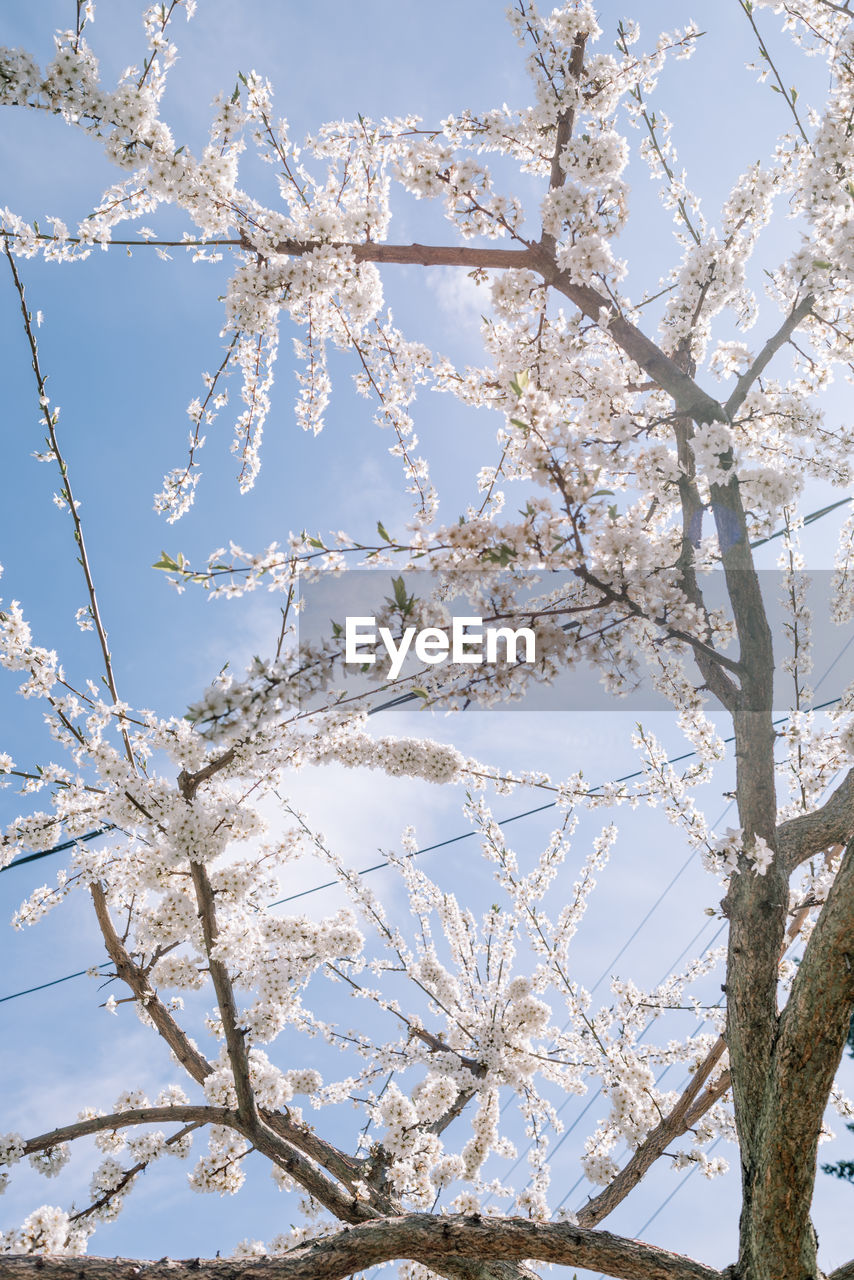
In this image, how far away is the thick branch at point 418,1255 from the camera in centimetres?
269

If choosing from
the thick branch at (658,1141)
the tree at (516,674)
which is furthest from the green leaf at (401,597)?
the thick branch at (658,1141)

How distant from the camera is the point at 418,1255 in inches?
114

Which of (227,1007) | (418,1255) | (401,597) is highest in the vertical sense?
(401,597)

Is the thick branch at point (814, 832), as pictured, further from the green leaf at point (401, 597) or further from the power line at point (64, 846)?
the power line at point (64, 846)

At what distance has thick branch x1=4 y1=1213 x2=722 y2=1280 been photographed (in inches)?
106

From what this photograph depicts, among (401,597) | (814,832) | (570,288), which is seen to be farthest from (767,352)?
(401,597)

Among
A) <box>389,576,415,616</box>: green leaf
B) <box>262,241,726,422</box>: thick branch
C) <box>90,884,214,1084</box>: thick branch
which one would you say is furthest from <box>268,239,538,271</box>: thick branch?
<box>90,884,214,1084</box>: thick branch

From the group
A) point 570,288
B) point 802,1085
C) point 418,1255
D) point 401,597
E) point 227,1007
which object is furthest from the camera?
point 570,288

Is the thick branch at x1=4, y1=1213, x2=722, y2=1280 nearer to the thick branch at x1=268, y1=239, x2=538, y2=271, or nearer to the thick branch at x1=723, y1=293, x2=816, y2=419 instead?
the thick branch at x1=723, y1=293, x2=816, y2=419

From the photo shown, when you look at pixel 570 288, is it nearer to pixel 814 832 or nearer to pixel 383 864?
pixel 814 832

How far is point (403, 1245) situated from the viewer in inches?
112

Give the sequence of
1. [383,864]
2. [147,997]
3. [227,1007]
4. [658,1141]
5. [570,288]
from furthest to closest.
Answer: [383,864] → [147,997] → [658,1141] → [570,288] → [227,1007]

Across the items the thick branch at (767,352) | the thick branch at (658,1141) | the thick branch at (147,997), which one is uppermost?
the thick branch at (767,352)

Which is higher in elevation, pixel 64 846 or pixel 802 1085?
pixel 64 846
